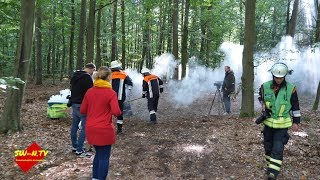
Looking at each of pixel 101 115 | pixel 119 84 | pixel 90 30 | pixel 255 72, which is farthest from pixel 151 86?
pixel 255 72

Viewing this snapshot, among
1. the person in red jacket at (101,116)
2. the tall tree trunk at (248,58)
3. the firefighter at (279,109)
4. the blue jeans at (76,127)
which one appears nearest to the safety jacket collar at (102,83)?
the person in red jacket at (101,116)

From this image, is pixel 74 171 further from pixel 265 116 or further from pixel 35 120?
pixel 35 120

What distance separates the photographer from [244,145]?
27.7 feet

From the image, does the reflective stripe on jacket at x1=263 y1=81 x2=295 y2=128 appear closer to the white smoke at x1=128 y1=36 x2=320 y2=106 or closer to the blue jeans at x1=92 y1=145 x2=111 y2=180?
the blue jeans at x1=92 y1=145 x2=111 y2=180

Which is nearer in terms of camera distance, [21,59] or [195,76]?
[21,59]

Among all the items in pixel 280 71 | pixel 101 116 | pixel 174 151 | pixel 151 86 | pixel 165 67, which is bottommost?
pixel 174 151

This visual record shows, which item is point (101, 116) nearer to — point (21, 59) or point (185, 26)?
point (21, 59)

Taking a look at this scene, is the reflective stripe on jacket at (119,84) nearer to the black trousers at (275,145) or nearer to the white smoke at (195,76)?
the black trousers at (275,145)

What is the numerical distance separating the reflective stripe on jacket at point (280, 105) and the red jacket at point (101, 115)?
2.68m

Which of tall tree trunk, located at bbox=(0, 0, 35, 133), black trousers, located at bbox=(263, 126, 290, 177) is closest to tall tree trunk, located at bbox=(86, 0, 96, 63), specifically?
tall tree trunk, located at bbox=(0, 0, 35, 133)

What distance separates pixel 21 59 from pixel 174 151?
4.54 metres

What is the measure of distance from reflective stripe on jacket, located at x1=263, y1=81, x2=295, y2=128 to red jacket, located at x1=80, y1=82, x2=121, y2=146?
2.68 meters

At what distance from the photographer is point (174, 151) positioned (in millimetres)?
8062

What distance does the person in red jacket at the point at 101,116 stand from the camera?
534 centimetres
